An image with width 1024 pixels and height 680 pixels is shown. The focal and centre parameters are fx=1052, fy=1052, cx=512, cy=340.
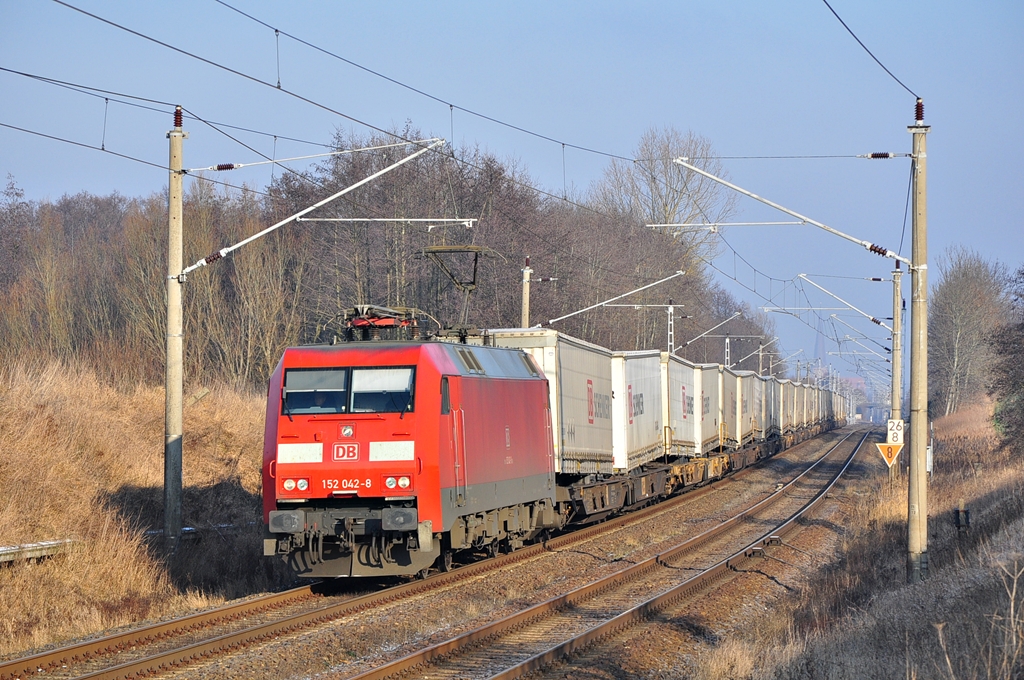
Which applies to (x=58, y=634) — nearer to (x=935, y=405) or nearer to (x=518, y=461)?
(x=518, y=461)

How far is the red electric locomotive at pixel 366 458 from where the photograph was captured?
510 inches

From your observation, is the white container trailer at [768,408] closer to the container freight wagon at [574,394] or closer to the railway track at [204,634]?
the container freight wagon at [574,394]

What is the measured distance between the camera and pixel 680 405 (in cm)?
2864

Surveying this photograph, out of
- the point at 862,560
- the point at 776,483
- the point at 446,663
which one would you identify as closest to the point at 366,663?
the point at 446,663

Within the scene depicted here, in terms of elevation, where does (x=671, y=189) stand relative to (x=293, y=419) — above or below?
above

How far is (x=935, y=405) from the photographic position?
233 ft

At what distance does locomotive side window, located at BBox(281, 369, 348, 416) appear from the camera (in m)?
13.3

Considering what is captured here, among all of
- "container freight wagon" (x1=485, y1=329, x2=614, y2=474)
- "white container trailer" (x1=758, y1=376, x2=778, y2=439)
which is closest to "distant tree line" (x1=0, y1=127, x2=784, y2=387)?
"white container trailer" (x1=758, y1=376, x2=778, y2=439)

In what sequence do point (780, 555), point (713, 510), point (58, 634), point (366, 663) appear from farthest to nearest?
point (713, 510)
point (780, 555)
point (58, 634)
point (366, 663)

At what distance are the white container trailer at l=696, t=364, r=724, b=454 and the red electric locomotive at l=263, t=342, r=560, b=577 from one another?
1826 cm

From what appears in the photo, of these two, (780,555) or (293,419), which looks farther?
(780,555)

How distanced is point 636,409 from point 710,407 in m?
9.28

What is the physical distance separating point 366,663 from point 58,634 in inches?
152

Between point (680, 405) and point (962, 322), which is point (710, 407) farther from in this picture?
point (962, 322)
